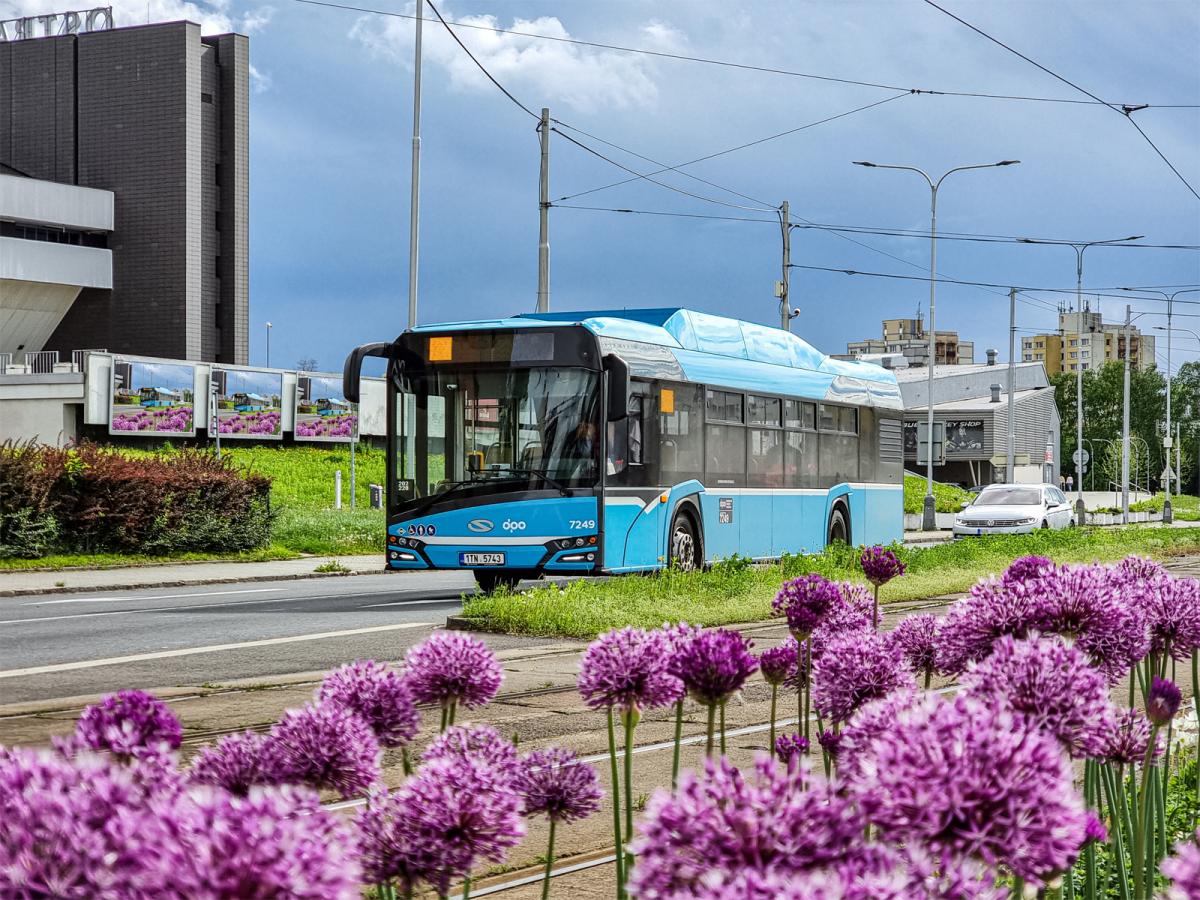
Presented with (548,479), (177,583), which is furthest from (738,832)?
(177,583)

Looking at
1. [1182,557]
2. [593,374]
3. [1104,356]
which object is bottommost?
[1182,557]

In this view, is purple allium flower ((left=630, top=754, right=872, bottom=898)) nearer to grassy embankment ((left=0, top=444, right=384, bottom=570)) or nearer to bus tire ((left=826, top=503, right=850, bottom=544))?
bus tire ((left=826, top=503, right=850, bottom=544))

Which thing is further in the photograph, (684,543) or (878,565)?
(684,543)

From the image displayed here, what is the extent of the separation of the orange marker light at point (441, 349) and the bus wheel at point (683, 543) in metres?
3.40

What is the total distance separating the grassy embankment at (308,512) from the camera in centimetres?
2739

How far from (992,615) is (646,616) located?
38.7ft

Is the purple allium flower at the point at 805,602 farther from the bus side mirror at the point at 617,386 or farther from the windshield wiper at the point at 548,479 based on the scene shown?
the windshield wiper at the point at 548,479

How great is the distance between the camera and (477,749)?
70.1 inches

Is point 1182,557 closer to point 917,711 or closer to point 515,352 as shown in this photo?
point 515,352

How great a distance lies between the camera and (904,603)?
1706 cm

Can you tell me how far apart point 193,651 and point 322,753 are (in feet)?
39.7

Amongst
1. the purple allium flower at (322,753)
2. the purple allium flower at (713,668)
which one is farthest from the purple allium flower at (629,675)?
the purple allium flower at (322,753)

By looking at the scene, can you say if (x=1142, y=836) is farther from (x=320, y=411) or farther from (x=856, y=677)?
(x=320, y=411)

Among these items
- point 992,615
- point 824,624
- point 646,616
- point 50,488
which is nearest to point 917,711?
point 992,615
